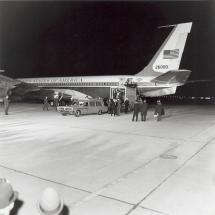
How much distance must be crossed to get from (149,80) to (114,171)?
2259cm

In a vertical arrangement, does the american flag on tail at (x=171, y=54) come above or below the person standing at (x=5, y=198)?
above

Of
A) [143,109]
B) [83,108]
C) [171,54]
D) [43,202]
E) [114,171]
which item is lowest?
[83,108]

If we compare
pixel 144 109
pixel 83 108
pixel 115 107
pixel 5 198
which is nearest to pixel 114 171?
pixel 5 198

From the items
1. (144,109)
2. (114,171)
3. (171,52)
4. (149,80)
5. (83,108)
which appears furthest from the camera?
(149,80)

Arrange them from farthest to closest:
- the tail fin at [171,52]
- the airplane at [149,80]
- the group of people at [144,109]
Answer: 1. the tail fin at [171,52]
2. the airplane at [149,80]
3. the group of people at [144,109]

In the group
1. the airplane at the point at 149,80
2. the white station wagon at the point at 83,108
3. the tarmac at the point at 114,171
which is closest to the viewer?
the tarmac at the point at 114,171

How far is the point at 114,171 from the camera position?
7480 mm

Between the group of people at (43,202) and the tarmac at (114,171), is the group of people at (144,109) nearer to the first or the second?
the tarmac at (114,171)

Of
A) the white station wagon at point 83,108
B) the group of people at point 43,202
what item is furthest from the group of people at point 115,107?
the group of people at point 43,202

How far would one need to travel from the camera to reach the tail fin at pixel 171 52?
91.8ft

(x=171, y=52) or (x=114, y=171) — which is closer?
(x=114, y=171)

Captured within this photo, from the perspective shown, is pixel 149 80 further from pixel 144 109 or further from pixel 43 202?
pixel 43 202

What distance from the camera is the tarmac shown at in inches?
210

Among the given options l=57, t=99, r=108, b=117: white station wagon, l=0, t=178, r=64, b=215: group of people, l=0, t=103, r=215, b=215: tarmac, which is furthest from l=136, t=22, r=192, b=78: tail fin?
l=0, t=178, r=64, b=215: group of people
